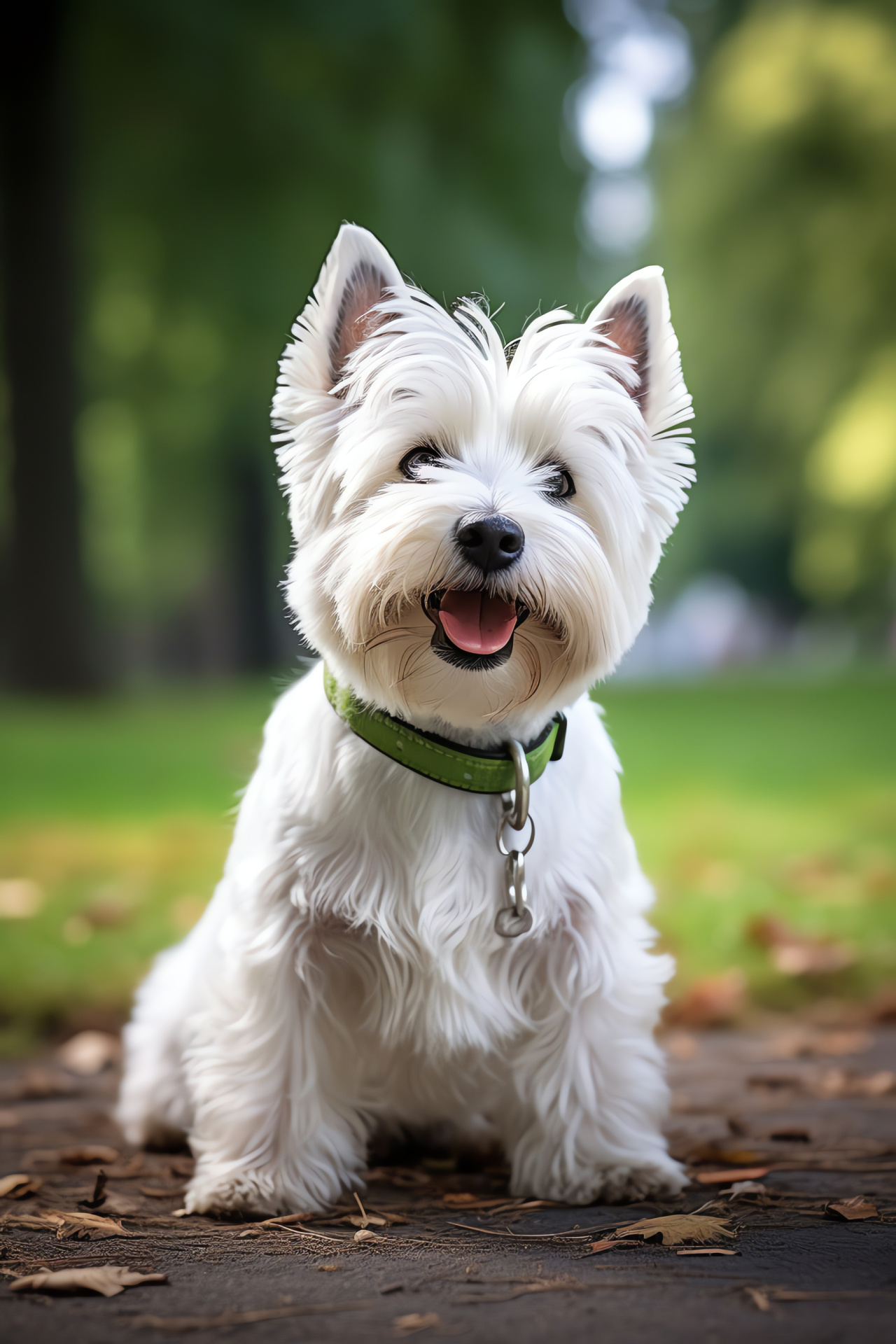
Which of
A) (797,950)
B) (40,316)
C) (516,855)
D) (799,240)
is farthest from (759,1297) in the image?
(799,240)

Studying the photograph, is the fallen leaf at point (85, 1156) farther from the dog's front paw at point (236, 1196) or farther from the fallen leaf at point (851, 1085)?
the fallen leaf at point (851, 1085)

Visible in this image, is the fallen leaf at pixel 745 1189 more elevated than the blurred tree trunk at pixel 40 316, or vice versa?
the blurred tree trunk at pixel 40 316

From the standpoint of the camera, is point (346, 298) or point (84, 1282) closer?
point (84, 1282)

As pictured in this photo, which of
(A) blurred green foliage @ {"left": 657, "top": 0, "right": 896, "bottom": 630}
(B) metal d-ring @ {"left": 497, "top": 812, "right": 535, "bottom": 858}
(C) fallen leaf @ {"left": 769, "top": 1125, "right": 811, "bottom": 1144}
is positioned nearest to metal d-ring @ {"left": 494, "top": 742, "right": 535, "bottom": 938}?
(B) metal d-ring @ {"left": 497, "top": 812, "right": 535, "bottom": 858}

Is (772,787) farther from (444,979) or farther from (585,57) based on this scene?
(585,57)

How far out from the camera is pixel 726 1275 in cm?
237

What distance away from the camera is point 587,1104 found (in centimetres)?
310

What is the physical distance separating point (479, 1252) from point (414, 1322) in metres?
0.46

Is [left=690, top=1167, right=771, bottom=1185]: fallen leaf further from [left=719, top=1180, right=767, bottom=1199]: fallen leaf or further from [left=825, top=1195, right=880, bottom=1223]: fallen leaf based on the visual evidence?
[left=825, top=1195, right=880, bottom=1223]: fallen leaf

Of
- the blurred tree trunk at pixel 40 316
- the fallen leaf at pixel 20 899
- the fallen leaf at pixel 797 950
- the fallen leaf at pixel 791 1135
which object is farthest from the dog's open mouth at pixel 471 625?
the blurred tree trunk at pixel 40 316

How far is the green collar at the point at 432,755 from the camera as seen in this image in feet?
9.58

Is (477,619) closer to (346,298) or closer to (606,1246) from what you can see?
(346,298)

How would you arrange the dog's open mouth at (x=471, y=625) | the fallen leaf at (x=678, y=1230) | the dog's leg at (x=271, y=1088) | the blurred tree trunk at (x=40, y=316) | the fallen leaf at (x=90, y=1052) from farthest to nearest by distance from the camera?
the blurred tree trunk at (x=40, y=316), the fallen leaf at (x=90, y=1052), the dog's leg at (x=271, y=1088), the dog's open mouth at (x=471, y=625), the fallen leaf at (x=678, y=1230)

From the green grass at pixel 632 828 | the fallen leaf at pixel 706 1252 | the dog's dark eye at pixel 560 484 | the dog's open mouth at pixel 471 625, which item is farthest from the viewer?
the green grass at pixel 632 828
